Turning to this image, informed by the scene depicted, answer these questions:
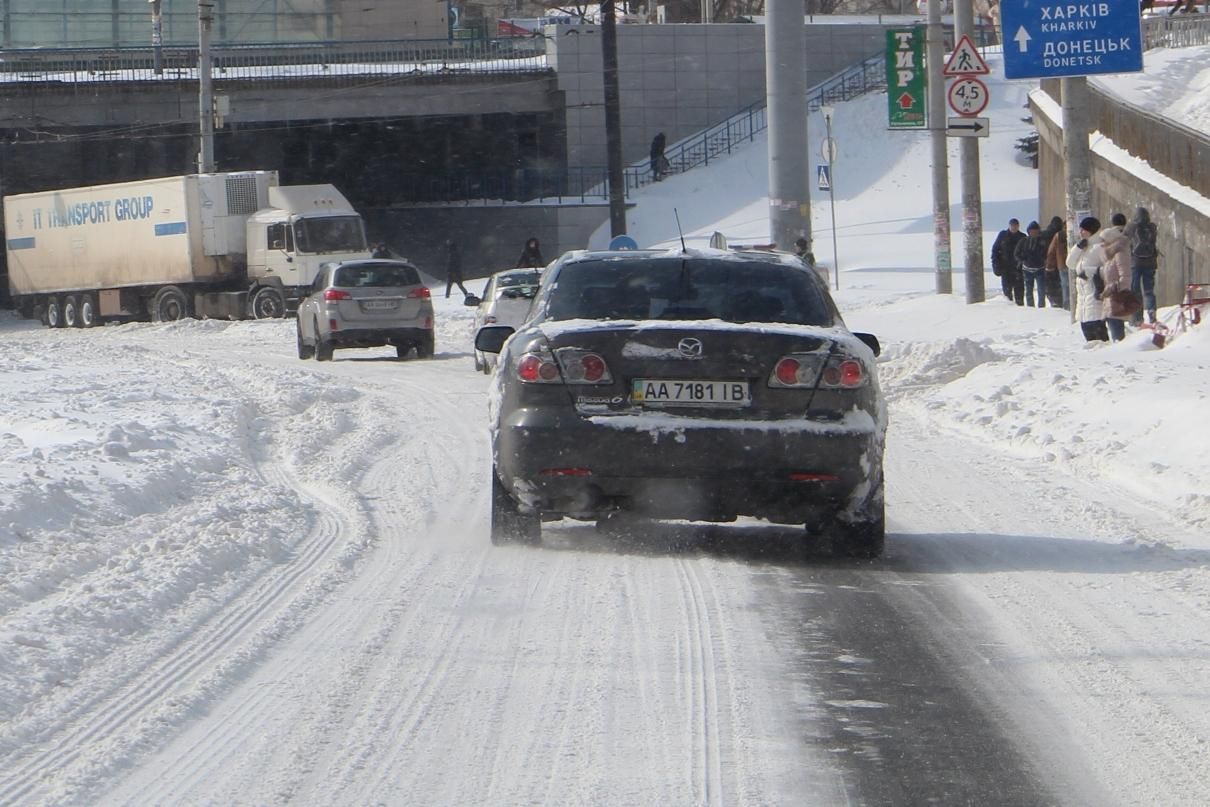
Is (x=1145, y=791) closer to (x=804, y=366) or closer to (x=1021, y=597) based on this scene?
(x=1021, y=597)

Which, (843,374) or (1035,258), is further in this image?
(1035,258)

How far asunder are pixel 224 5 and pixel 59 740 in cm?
6426

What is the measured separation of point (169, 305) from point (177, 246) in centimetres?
183

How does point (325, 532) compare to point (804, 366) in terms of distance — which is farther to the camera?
point (325, 532)

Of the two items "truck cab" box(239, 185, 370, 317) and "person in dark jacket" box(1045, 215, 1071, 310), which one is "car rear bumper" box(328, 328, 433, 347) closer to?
"person in dark jacket" box(1045, 215, 1071, 310)

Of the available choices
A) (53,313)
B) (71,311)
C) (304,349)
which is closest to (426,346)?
(304,349)

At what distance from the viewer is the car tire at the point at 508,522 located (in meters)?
8.82

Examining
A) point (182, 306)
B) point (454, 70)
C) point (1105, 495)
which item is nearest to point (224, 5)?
point (454, 70)

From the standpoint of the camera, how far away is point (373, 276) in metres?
26.9

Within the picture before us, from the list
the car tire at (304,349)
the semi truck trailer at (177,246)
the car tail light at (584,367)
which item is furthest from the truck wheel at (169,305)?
the car tail light at (584,367)

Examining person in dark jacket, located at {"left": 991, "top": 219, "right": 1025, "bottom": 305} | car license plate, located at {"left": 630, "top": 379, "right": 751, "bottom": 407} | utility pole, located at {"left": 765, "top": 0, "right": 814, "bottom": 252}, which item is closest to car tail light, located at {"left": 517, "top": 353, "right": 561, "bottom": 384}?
car license plate, located at {"left": 630, "top": 379, "right": 751, "bottom": 407}

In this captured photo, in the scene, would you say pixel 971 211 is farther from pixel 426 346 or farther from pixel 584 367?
pixel 584 367

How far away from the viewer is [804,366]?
826cm

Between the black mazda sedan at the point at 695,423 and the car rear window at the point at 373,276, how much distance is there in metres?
18.6
